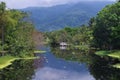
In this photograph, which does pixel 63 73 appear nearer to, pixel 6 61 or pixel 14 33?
pixel 6 61

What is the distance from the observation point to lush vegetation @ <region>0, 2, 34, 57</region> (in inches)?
3790

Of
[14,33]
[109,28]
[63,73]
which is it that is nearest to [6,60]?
[63,73]

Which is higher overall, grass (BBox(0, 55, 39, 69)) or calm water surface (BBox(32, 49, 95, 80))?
A: grass (BBox(0, 55, 39, 69))

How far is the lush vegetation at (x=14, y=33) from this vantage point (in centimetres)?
9628

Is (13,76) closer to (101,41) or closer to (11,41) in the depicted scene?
(11,41)

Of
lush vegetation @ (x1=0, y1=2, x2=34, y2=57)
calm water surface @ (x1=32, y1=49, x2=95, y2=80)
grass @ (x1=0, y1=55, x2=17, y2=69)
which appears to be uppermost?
lush vegetation @ (x1=0, y1=2, x2=34, y2=57)

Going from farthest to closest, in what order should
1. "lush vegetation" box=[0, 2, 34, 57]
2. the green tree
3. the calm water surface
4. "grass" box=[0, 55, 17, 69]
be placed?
1. the green tree
2. "lush vegetation" box=[0, 2, 34, 57]
3. "grass" box=[0, 55, 17, 69]
4. the calm water surface

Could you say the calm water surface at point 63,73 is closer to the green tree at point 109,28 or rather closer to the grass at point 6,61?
the grass at point 6,61

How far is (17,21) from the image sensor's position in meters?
107

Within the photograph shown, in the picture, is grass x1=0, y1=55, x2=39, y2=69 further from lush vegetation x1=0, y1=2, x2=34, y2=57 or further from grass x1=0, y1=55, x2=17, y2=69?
lush vegetation x1=0, y1=2, x2=34, y2=57

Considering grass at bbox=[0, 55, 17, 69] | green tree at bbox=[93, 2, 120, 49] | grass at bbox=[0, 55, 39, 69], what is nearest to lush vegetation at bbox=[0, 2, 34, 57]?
grass at bbox=[0, 55, 39, 69]

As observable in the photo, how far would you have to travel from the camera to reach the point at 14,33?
10406 cm

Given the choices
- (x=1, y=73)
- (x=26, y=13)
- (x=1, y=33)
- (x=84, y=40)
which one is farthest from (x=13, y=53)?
(x=84, y=40)

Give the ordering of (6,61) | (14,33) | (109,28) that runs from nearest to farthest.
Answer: (6,61)
(14,33)
(109,28)
